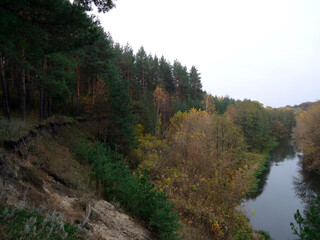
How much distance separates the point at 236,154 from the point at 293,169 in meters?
19.1

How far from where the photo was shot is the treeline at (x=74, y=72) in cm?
360

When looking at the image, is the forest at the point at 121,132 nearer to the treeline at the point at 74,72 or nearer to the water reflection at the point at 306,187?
the treeline at the point at 74,72

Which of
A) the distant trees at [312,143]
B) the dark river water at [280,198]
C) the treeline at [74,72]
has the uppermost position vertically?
the treeline at [74,72]

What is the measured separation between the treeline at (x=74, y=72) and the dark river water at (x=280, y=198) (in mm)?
11804

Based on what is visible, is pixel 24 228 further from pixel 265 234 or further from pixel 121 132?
pixel 265 234

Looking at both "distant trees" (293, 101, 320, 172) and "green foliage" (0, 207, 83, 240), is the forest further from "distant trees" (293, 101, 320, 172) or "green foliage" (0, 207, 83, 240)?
"green foliage" (0, 207, 83, 240)

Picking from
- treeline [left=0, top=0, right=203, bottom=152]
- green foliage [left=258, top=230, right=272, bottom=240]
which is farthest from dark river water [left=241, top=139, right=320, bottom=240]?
treeline [left=0, top=0, right=203, bottom=152]

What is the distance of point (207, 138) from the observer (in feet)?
53.2

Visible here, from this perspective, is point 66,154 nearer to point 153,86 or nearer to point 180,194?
point 180,194

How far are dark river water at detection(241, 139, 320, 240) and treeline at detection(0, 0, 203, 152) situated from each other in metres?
11.8

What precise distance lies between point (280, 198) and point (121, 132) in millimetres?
17523

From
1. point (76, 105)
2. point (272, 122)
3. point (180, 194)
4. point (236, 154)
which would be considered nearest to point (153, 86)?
point (76, 105)

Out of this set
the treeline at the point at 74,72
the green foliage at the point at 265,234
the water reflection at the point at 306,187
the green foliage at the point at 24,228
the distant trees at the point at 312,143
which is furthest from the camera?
the distant trees at the point at 312,143

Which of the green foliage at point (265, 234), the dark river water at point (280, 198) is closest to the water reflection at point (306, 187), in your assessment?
the dark river water at point (280, 198)
